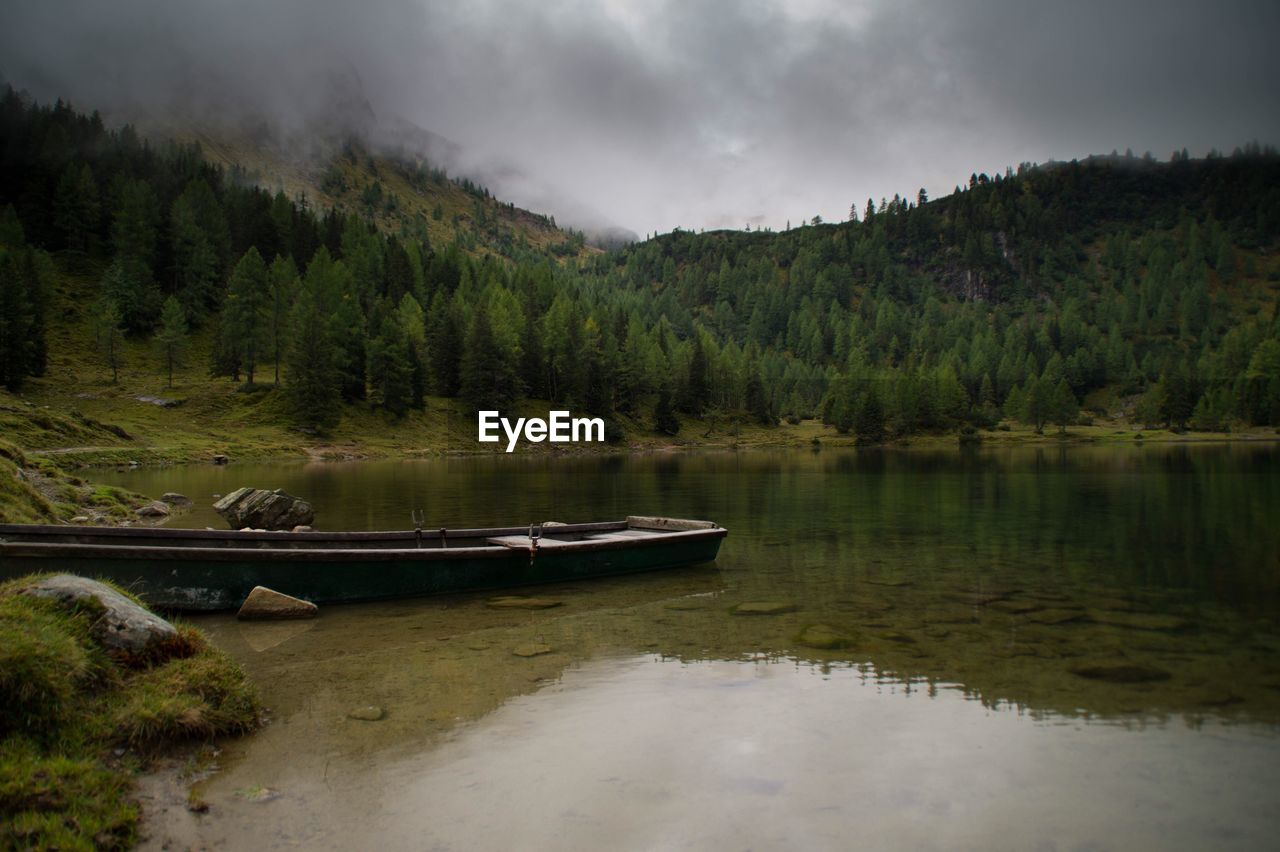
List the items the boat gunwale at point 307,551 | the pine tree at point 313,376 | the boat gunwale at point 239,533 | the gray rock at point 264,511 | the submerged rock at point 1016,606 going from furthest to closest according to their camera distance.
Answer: the pine tree at point 313,376, the gray rock at point 264,511, the submerged rock at point 1016,606, the boat gunwale at point 239,533, the boat gunwale at point 307,551

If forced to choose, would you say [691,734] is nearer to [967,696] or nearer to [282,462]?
[967,696]

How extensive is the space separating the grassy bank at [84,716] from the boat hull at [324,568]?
593cm

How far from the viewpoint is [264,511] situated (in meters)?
27.3

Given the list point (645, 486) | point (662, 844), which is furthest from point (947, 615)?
point (645, 486)

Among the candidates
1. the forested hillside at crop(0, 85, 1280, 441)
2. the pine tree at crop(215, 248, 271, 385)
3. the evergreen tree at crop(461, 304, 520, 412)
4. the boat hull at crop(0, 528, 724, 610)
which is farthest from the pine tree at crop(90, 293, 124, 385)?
the boat hull at crop(0, 528, 724, 610)

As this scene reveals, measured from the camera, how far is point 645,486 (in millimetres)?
52344

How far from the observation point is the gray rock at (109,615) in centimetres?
898

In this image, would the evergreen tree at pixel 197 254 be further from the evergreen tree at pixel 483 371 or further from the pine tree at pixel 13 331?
the evergreen tree at pixel 483 371

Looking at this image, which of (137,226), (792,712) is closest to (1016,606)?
(792,712)

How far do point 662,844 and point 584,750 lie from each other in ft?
8.12

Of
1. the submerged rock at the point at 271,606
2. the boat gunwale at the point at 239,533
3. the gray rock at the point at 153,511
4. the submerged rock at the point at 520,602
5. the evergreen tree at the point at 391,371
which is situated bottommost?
the submerged rock at the point at 520,602

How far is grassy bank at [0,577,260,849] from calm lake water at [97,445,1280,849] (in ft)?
2.02

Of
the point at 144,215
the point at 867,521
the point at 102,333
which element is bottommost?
the point at 867,521

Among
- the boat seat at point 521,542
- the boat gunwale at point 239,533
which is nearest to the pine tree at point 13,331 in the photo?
the boat gunwale at point 239,533
